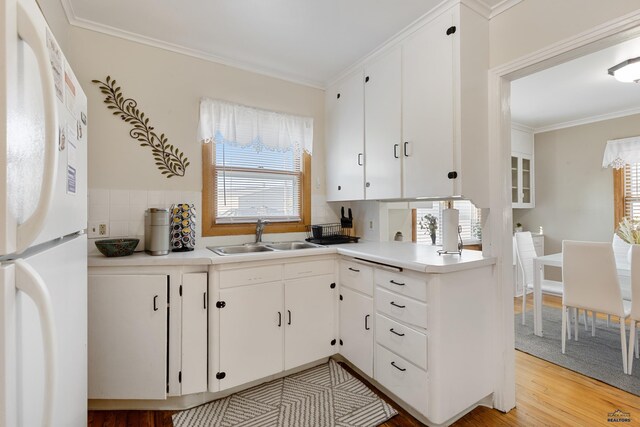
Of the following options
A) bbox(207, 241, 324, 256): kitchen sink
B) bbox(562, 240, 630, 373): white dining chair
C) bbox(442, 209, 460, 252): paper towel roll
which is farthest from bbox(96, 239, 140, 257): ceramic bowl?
bbox(562, 240, 630, 373): white dining chair

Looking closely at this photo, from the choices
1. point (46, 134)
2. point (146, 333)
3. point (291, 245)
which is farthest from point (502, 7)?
point (146, 333)

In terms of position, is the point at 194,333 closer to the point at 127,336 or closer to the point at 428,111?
the point at 127,336

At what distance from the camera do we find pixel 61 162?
33.4 inches

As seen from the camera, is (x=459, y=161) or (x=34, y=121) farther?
(x=459, y=161)

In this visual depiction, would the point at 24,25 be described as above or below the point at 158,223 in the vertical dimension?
above

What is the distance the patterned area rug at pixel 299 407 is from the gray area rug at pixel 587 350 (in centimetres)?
164

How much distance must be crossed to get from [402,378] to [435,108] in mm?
1674

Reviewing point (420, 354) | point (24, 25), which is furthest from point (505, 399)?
point (24, 25)

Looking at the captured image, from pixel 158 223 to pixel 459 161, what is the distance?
1954 mm

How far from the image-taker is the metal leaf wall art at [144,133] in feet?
7.25

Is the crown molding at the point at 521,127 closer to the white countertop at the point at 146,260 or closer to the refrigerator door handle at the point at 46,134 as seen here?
the white countertop at the point at 146,260

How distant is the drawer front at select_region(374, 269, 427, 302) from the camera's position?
1760 mm

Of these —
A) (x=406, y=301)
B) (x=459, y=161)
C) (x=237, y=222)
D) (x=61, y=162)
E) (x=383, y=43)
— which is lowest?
(x=406, y=301)

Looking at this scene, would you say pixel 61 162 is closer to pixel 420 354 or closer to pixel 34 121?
pixel 34 121
